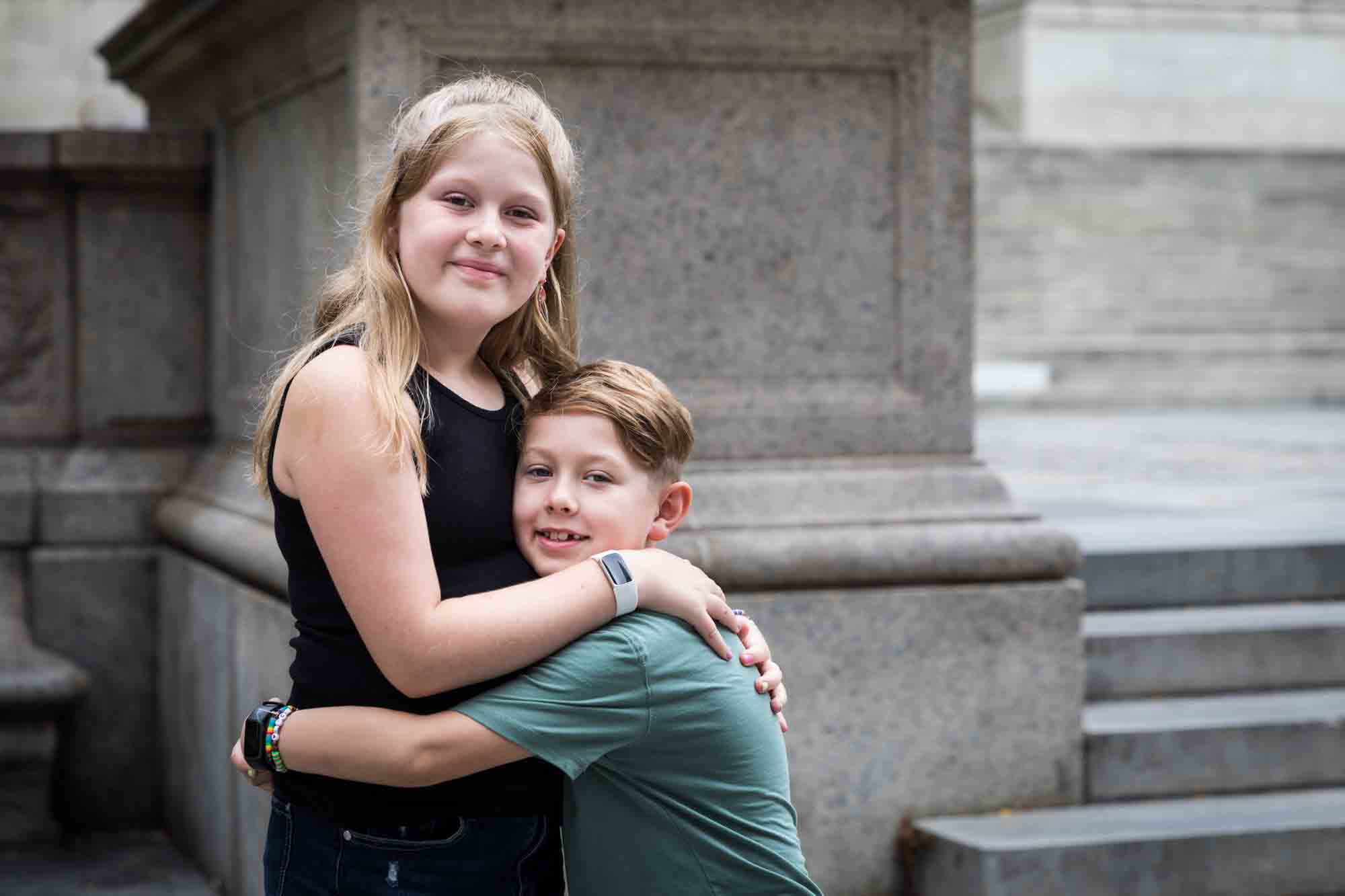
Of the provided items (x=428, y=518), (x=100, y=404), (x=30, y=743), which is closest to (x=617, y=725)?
(x=428, y=518)

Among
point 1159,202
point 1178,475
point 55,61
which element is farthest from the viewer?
point 1159,202

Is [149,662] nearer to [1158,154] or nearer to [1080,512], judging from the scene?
[1080,512]

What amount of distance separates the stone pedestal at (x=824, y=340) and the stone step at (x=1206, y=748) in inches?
5.0

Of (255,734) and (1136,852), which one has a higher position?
(255,734)

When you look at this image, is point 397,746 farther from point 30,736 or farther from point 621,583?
point 30,736

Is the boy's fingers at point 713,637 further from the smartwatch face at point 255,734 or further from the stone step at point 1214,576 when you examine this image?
the stone step at point 1214,576

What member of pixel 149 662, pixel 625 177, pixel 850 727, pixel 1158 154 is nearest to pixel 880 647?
pixel 850 727

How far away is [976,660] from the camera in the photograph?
13.8 ft

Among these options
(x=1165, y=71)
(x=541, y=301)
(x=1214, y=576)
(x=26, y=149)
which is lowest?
(x=1214, y=576)

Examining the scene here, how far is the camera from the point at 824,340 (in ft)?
14.1

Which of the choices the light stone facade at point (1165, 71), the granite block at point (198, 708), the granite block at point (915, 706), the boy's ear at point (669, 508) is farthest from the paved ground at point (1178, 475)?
the light stone facade at point (1165, 71)

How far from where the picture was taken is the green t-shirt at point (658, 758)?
215 centimetres

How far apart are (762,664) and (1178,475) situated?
21.8ft

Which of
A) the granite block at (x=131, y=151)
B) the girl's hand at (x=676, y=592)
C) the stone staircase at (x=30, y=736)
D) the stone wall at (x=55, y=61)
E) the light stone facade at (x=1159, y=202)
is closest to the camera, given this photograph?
the girl's hand at (x=676, y=592)
